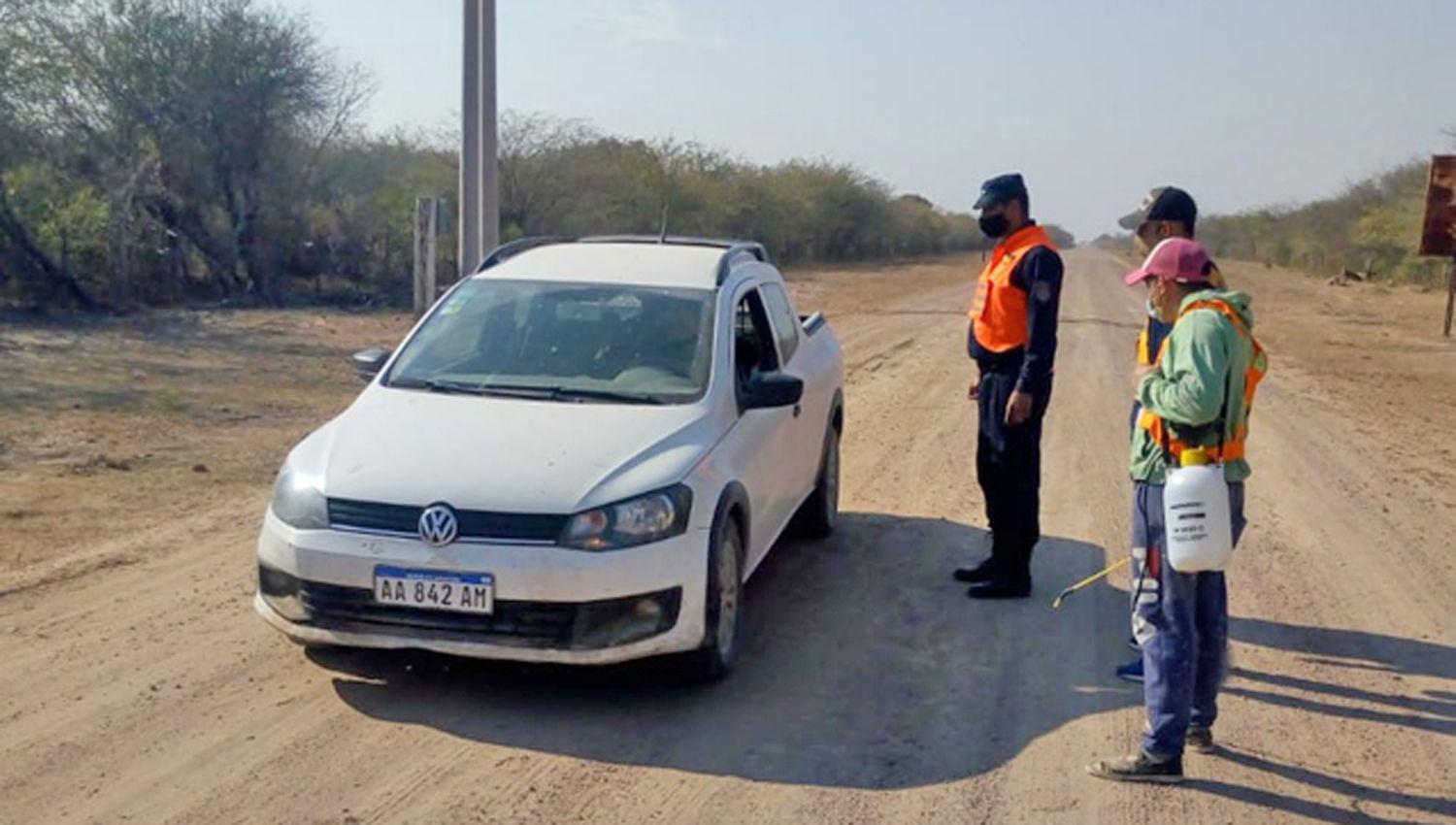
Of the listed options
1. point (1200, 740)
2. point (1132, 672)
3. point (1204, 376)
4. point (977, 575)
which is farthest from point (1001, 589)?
point (1204, 376)

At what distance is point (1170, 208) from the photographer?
604cm

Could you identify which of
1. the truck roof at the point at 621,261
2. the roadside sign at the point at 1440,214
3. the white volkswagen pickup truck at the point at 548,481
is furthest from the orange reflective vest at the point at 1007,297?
the roadside sign at the point at 1440,214

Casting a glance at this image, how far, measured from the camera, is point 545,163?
31328 mm

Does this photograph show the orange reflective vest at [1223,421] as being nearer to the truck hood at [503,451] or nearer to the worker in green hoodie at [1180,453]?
the worker in green hoodie at [1180,453]

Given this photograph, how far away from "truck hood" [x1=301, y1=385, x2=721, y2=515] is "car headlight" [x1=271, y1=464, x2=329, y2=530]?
0.05 m

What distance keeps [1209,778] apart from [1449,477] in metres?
7.45

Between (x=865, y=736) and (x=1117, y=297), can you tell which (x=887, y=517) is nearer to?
(x=865, y=736)

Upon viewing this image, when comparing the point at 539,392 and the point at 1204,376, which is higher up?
the point at 1204,376

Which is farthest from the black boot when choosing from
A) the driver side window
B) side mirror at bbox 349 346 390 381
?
side mirror at bbox 349 346 390 381

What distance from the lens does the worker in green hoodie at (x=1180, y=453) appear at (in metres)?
4.84

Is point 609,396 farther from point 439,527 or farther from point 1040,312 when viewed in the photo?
point 1040,312

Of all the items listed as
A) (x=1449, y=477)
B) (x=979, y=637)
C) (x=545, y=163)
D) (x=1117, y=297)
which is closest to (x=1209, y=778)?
(x=979, y=637)

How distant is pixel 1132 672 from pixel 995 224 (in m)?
2.22

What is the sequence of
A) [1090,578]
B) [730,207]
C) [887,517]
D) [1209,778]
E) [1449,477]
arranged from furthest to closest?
[730,207], [1449,477], [887,517], [1090,578], [1209,778]
